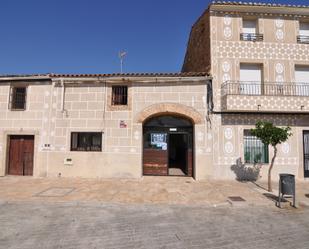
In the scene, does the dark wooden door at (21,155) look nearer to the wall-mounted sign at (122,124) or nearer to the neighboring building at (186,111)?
the neighboring building at (186,111)

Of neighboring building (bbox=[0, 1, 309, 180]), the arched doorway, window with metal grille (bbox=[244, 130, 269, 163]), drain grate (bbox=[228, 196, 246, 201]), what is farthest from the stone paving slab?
window with metal grille (bbox=[244, 130, 269, 163])

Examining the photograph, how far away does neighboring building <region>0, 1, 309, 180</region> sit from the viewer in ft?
39.1

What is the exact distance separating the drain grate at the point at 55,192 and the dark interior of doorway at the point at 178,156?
19.2 ft

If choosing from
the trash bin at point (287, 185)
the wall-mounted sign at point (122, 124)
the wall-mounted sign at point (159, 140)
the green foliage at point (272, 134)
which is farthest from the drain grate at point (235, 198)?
the wall-mounted sign at point (122, 124)

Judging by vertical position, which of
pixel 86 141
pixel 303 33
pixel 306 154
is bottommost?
pixel 306 154

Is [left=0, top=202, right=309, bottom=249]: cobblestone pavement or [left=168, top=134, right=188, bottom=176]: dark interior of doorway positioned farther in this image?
[left=168, top=134, right=188, bottom=176]: dark interior of doorway

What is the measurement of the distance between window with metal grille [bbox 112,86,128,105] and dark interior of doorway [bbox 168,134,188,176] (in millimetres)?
3934

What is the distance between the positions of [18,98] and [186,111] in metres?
9.16

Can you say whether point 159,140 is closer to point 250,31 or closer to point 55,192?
point 55,192

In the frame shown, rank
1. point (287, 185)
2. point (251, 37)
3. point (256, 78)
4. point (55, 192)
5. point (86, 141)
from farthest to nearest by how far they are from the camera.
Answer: point (251, 37)
point (256, 78)
point (86, 141)
point (55, 192)
point (287, 185)

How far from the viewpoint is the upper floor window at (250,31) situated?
1259 centimetres

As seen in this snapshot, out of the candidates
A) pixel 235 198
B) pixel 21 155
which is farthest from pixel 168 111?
pixel 21 155

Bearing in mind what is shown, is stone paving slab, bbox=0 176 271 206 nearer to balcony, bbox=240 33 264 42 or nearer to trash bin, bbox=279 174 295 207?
trash bin, bbox=279 174 295 207

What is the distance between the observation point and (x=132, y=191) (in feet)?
30.6
